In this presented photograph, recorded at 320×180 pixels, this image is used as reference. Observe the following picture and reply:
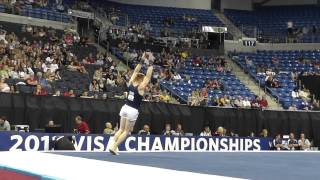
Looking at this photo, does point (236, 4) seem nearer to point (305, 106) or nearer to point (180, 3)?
point (180, 3)

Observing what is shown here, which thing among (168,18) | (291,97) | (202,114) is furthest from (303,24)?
(202,114)

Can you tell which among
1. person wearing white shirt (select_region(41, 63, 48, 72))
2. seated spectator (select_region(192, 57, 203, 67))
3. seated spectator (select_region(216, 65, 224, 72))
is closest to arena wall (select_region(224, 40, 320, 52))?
seated spectator (select_region(192, 57, 203, 67))

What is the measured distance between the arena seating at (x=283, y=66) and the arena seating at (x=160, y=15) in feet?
15.2

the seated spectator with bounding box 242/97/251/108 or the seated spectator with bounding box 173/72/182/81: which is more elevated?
the seated spectator with bounding box 173/72/182/81

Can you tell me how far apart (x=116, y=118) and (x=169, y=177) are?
14044 millimetres

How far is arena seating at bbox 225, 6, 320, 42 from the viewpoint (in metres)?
37.6

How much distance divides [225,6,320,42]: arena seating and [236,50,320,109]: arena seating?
2928 mm

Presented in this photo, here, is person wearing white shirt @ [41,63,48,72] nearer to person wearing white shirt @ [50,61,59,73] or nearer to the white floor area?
person wearing white shirt @ [50,61,59,73]

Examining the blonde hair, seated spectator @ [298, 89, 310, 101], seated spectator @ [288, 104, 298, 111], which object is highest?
the blonde hair

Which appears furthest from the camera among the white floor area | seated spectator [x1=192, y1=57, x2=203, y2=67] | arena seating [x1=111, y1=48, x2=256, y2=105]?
seated spectator [x1=192, y1=57, x2=203, y2=67]

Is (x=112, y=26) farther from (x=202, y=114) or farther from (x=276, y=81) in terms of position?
(x=202, y=114)

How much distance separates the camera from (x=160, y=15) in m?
36.6

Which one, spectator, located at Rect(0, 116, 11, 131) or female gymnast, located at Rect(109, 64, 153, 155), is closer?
female gymnast, located at Rect(109, 64, 153, 155)

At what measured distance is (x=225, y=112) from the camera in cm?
2189
